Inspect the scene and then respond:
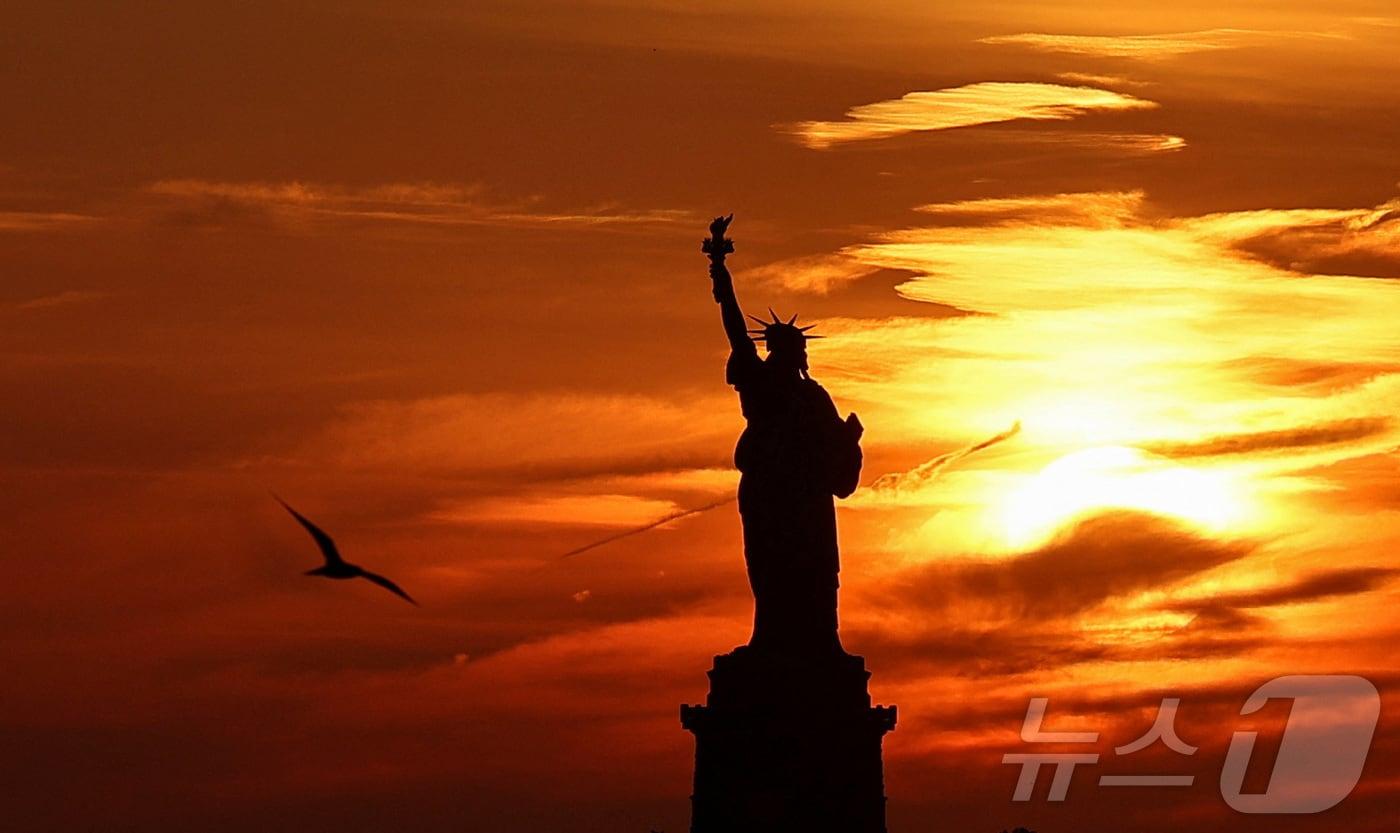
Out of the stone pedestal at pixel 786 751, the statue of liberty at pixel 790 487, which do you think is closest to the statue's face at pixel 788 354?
the statue of liberty at pixel 790 487

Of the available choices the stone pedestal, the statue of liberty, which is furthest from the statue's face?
the stone pedestal

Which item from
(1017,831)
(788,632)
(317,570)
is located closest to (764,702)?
(788,632)

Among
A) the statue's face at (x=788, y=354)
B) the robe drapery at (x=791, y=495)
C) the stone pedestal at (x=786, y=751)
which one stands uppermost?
the statue's face at (x=788, y=354)

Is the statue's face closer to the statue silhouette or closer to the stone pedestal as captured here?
the statue silhouette

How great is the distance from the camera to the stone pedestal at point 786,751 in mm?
45344

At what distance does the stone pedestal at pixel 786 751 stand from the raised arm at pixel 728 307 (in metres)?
3.97

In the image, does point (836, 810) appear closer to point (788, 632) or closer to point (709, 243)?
point (788, 632)

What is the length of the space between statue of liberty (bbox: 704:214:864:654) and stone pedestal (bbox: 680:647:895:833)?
1.65ft

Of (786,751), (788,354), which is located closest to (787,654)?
(786,751)

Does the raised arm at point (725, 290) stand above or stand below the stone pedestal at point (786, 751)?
above

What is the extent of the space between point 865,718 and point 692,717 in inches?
→ 85.4

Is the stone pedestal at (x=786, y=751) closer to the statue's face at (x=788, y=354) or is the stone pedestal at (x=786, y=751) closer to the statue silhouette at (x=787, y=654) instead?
the statue silhouette at (x=787, y=654)

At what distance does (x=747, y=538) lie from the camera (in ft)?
153

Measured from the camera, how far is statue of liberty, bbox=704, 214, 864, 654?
151ft
